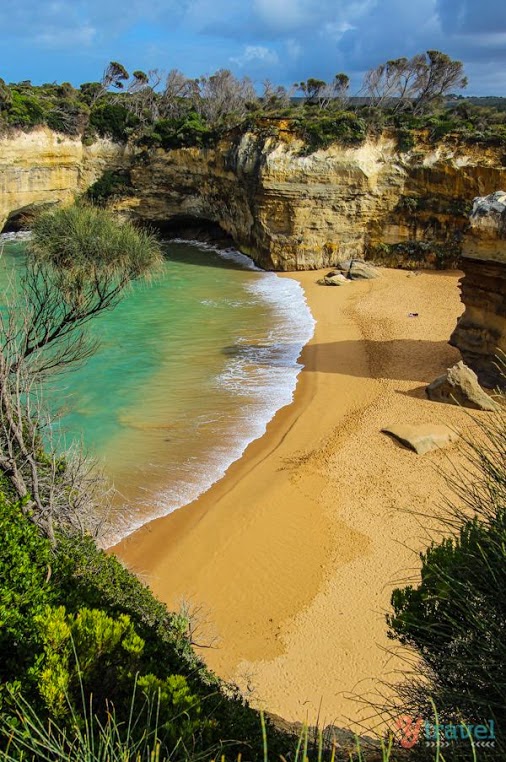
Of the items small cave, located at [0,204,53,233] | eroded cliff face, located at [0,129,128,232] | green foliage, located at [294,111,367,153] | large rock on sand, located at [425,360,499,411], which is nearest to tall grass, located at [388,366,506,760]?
large rock on sand, located at [425,360,499,411]

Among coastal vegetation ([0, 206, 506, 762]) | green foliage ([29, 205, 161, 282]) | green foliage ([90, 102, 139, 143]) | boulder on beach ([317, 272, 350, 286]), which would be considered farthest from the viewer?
green foliage ([90, 102, 139, 143])

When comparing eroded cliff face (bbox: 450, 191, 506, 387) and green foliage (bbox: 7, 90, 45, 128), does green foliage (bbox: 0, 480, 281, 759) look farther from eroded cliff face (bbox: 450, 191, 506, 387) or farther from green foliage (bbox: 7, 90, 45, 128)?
green foliage (bbox: 7, 90, 45, 128)

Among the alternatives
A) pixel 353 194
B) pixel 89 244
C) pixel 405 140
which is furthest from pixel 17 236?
pixel 405 140

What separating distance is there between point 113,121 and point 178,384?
88.8ft

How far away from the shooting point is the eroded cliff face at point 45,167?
1345 inches

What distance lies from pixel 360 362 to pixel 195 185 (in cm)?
2371

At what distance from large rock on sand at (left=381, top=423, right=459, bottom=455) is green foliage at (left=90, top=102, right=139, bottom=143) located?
32.0 metres

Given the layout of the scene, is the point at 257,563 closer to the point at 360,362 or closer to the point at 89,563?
the point at 89,563

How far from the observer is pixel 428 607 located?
16.0 feet

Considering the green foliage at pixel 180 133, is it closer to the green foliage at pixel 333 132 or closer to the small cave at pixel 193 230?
the small cave at pixel 193 230

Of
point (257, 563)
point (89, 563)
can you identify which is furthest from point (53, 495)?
point (257, 563)

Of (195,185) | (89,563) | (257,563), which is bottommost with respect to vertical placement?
(257,563)

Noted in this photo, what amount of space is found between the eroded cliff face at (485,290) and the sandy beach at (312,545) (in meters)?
1.53

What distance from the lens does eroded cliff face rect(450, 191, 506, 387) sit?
47.2ft
